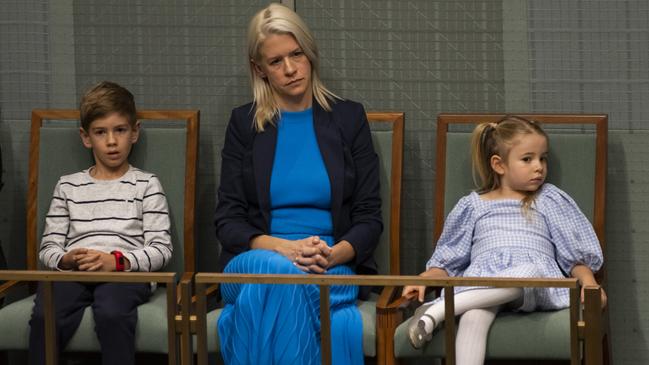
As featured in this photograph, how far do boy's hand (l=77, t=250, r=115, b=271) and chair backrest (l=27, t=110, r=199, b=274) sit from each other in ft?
1.26

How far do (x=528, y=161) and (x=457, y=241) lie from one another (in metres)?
0.39

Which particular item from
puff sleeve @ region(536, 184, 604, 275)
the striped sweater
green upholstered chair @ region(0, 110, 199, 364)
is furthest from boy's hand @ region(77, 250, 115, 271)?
puff sleeve @ region(536, 184, 604, 275)

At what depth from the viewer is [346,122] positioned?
183 inches

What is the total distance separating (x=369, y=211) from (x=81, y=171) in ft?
3.78

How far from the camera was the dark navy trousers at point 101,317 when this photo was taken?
4.21 meters

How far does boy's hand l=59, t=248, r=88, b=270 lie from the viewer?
4449mm

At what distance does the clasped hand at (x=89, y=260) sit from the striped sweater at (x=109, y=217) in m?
0.10

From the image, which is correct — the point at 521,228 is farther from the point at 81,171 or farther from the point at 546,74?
the point at 81,171

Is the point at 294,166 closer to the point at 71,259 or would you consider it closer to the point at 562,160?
the point at 71,259

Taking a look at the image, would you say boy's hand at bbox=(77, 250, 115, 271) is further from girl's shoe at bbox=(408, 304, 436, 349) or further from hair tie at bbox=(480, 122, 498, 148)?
hair tie at bbox=(480, 122, 498, 148)

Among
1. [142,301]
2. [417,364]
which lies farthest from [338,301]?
[417,364]

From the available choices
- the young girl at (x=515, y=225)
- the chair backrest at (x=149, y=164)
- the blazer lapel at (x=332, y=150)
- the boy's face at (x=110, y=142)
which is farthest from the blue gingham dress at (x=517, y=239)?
the boy's face at (x=110, y=142)

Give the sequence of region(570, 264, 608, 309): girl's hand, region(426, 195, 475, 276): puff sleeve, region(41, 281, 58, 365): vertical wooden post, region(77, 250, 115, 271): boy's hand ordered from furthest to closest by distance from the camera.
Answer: region(426, 195, 475, 276): puff sleeve → region(77, 250, 115, 271): boy's hand → region(570, 264, 608, 309): girl's hand → region(41, 281, 58, 365): vertical wooden post

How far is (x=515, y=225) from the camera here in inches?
175
